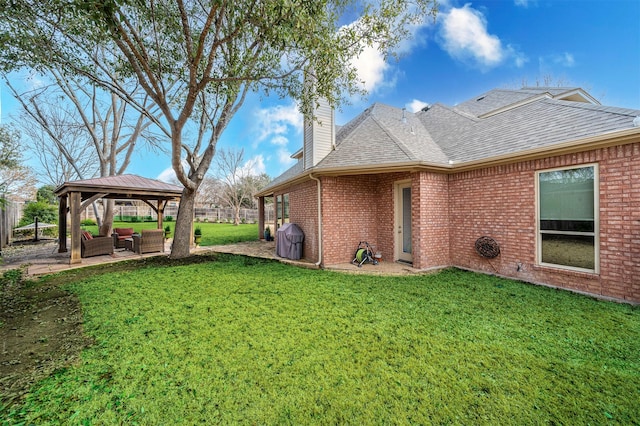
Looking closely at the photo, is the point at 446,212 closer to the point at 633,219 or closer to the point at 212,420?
the point at 633,219

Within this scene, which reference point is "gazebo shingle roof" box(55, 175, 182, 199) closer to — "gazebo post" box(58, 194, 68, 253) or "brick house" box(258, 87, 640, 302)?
"gazebo post" box(58, 194, 68, 253)

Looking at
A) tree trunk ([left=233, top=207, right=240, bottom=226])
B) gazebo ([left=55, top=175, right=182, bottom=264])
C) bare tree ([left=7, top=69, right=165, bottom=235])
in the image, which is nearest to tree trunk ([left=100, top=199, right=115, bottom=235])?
bare tree ([left=7, top=69, right=165, bottom=235])

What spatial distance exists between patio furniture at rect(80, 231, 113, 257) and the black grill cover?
6.49 m

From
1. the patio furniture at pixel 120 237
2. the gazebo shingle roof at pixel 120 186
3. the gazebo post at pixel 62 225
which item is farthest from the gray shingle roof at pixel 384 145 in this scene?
the gazebo post at pixel 62 225

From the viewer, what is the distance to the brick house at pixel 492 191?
4531 mm

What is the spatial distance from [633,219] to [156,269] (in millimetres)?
10764

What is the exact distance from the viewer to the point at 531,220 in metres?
5.52

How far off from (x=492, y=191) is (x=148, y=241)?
1172cm

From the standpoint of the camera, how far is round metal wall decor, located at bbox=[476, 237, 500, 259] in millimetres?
6105

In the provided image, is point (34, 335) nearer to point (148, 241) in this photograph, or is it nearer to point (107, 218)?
point (148, 241)

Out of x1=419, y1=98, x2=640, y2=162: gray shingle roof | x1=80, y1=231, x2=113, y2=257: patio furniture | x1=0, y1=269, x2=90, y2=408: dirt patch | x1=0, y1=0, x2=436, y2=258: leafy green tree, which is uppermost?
x1=0, y1=0, x2=436, y2=258: leafy green tree

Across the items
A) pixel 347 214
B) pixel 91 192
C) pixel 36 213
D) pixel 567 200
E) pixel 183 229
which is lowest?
pixel 183 229

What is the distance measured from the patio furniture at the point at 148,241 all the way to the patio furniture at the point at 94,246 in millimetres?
783

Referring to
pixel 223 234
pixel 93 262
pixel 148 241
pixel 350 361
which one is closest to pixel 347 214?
pixel 350 361
